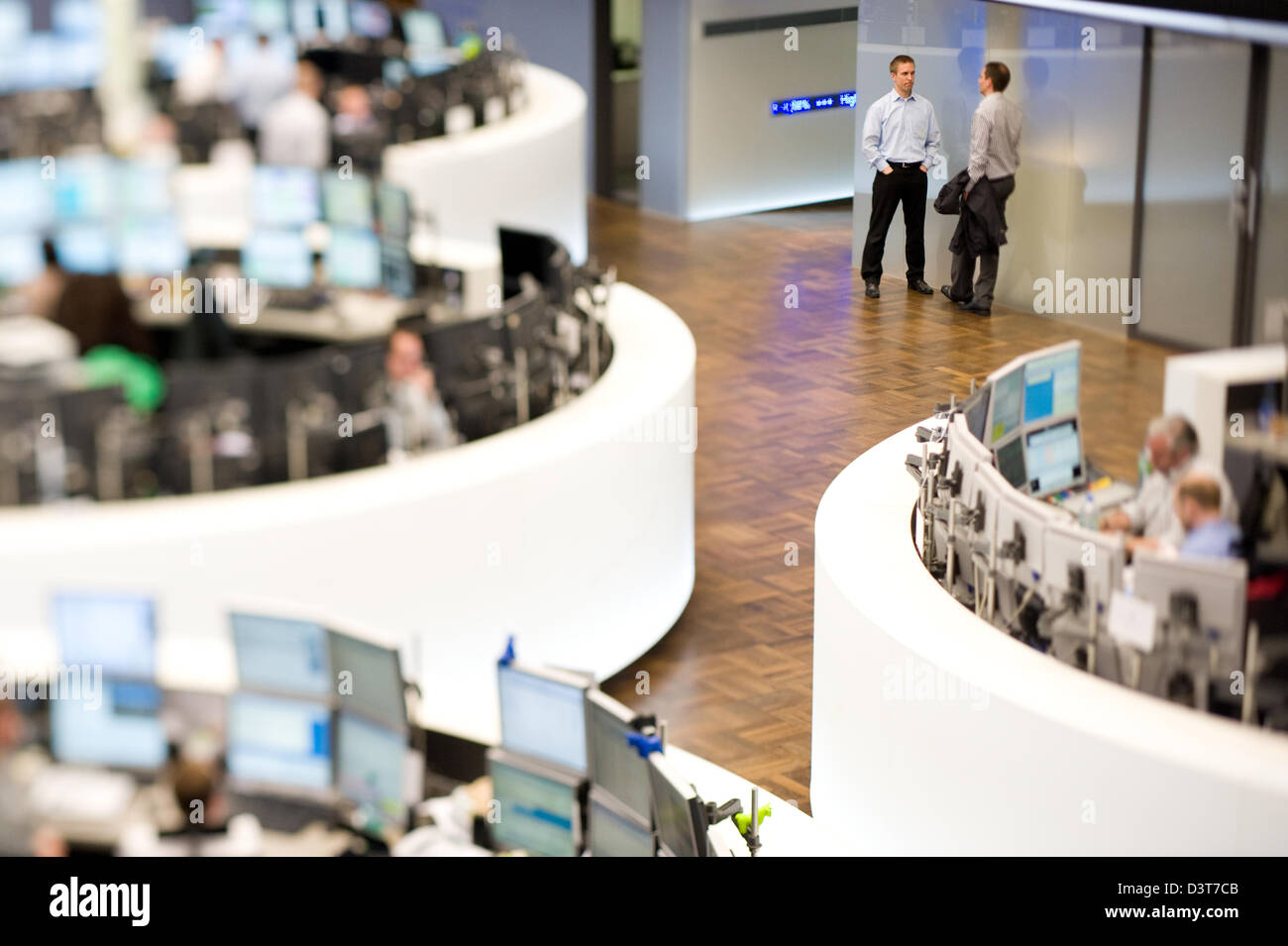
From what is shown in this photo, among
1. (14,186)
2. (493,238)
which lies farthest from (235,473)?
(493,238)

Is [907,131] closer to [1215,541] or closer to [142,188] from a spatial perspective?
[142,188]

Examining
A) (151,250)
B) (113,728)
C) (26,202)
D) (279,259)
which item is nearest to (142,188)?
(151,250)

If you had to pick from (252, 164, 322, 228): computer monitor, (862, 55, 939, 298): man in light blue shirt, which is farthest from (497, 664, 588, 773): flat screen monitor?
(862, 55, 939, 298): man in light blue shirt

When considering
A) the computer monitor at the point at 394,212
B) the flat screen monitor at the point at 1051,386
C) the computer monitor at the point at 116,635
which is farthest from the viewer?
the computer monitor at the point at 394,212

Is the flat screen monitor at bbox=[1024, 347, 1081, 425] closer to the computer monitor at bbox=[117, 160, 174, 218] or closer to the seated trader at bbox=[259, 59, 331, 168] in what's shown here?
the computer monitor at bbox=[117, 160, 174, 218]

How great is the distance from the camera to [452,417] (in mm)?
7008

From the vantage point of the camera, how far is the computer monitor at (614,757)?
4266mm

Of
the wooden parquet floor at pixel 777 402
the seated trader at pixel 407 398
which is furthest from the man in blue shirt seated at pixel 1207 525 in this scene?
the seated trader at pixel 407 398

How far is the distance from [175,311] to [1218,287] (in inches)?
233

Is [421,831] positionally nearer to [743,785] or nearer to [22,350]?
[743,785]

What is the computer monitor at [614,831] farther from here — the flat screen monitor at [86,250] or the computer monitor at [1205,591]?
the flat screen monitor at [86,250]

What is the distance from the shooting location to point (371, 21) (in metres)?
14.6

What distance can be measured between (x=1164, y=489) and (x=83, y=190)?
5576 millimetres

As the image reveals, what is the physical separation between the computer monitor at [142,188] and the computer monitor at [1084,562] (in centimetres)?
518
